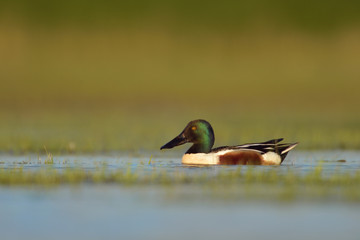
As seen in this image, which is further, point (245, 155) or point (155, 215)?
point (245, 155)

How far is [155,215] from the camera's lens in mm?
9945

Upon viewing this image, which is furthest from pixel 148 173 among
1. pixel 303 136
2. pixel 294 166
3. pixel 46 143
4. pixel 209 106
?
pixel 209 106

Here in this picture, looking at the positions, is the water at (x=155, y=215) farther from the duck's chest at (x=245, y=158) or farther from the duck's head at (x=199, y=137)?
the duck's head at (x=199, y=137)

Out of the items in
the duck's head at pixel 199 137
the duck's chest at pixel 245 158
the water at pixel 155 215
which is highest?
the duck's head at pixel 199 137

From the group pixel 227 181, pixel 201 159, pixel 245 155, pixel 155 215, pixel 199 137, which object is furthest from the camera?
pixel 199 137

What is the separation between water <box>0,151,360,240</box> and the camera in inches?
357

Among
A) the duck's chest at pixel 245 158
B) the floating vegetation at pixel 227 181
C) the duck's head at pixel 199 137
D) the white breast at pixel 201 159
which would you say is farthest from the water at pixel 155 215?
the duck's head at pixel 199 137

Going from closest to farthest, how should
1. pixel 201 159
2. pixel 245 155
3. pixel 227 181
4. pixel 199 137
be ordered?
pixel 227 181, pixel 245 155, pixel 201 159, pixel 199 137

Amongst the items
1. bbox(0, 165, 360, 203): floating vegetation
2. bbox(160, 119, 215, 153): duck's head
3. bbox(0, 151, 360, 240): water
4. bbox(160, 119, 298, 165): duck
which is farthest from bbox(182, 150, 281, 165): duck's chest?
bbox(0, 151, 360, 240): water

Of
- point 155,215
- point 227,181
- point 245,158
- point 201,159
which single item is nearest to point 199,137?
point 201,159

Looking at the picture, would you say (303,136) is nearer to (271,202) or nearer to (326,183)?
(326,183)

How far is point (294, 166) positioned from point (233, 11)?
55.4 meters

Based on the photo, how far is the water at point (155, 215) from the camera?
29.8 ft

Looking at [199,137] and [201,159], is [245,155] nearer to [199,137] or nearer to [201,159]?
[201,159]
